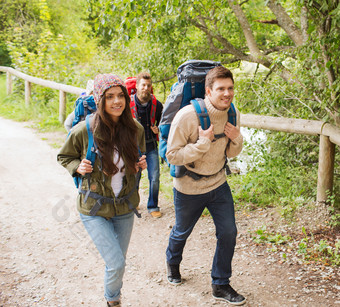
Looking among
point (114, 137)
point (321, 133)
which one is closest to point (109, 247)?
point (114, 137)

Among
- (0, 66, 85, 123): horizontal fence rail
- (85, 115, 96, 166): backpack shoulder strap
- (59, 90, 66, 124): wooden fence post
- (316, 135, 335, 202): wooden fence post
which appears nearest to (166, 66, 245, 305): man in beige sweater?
(85, 115, 96, 166): backpack shoulder strap

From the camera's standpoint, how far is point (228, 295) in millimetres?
3406

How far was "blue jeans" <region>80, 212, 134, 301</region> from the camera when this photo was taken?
2844 millimetres

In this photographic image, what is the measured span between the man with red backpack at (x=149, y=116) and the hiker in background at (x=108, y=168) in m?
1.97

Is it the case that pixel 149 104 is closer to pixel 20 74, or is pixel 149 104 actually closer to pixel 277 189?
pixel 277 189

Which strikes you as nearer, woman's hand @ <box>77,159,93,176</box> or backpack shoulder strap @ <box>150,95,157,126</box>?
woman's hand @ <box>77,159,93,176</box>

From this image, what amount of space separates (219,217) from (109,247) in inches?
37.3

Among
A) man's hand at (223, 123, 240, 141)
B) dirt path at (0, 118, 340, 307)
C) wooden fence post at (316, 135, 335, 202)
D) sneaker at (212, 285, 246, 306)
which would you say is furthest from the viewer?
wooden fence post at (316, 135, 335, 202)

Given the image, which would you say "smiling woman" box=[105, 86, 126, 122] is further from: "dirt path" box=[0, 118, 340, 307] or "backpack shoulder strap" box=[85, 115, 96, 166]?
"dirt path" box=[0, 118, 340, 307]

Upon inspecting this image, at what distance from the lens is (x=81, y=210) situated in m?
2.95

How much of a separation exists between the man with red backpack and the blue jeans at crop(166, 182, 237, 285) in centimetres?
185

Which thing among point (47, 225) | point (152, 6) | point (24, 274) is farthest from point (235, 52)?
point (24, 274)

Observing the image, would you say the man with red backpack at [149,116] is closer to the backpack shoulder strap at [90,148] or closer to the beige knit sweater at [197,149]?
the beige knit sweater at [197,149]

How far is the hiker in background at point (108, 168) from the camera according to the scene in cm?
286
